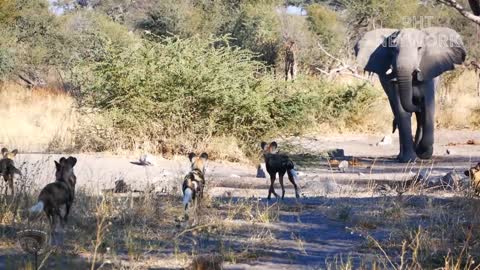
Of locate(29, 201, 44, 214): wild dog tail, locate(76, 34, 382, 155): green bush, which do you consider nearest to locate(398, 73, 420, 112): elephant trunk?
locate(76, 34, 382, 155): green bush

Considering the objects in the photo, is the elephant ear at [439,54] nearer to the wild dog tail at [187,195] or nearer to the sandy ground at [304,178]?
the sandy ground at [304,178]

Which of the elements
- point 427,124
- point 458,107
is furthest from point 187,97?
point 458,107

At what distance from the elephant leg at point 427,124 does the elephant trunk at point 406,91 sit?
1.12ft

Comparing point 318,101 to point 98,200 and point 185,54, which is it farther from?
point 98,200

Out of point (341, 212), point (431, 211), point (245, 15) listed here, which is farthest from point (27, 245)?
point (245, 15)

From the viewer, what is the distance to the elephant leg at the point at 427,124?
16.3 meters

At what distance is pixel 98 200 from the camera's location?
28.6 ft

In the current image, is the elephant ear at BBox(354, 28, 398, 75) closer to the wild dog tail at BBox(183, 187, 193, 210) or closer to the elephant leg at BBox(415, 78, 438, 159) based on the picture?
the elephant leg at BBox(415, 78, 438, 159)

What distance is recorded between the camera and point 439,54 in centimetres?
1652

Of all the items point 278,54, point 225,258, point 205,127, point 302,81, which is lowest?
point 225,258

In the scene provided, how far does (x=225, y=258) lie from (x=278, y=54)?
25.0 m

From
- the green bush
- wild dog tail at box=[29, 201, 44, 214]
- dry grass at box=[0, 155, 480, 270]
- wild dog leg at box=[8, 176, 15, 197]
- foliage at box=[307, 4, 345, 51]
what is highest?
foliage at box=[307, 4, 345, 51]

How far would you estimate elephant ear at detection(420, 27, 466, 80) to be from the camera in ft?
53.9

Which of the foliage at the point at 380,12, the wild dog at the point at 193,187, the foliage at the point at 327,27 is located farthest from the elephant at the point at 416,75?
the foliage at the point at 380,12
